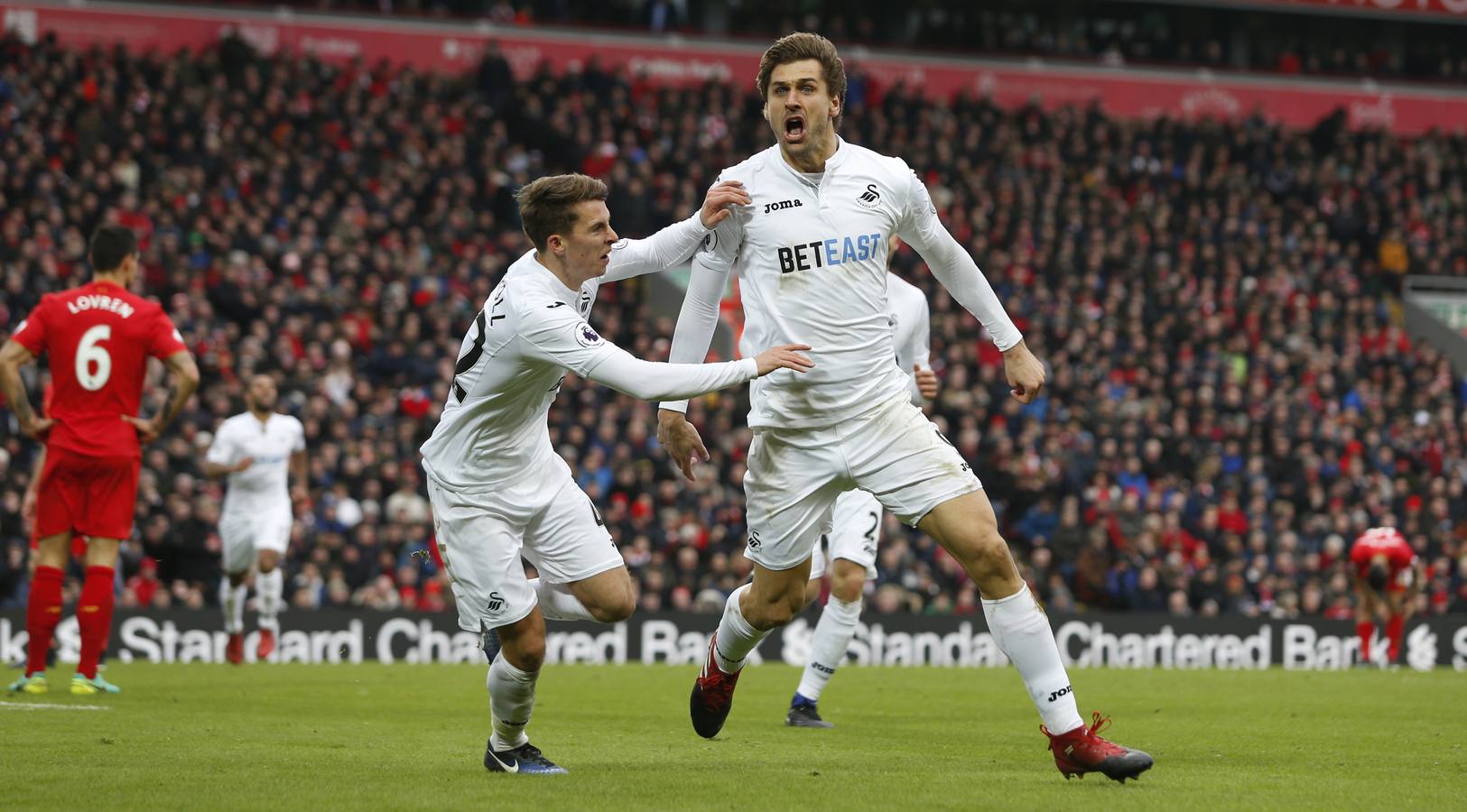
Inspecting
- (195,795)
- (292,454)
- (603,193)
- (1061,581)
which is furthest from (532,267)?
(1061,581)

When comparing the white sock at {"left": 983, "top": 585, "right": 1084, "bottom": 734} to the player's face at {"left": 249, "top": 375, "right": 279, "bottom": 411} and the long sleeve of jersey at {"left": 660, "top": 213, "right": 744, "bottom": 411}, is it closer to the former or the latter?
the long sleeve of jersey at {"left": 660, "top": 213, "right": 744, "bottom": 411}

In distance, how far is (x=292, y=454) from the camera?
16.6 m

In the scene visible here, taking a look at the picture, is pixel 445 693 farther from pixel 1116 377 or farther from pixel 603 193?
pixel 1116 377

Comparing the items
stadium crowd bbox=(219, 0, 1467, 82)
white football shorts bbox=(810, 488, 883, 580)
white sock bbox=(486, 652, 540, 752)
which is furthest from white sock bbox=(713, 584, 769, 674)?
stadium crowd bbox=(219, 0, 1467, 82)

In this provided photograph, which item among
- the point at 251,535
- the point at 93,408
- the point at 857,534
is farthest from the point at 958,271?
the point at 251,535

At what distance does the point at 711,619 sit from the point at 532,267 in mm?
12134

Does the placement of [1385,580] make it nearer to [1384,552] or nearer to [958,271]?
[1384,552]

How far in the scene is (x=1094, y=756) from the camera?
270 inches

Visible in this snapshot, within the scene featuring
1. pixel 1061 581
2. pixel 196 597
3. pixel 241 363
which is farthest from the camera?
pixel 1061 581

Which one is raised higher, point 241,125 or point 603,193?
point 241,125

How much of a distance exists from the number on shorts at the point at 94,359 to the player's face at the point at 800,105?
16.9ft

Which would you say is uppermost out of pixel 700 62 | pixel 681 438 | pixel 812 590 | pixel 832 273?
pixel 700 62

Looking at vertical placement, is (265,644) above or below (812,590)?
below

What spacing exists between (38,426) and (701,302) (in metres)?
4.93
